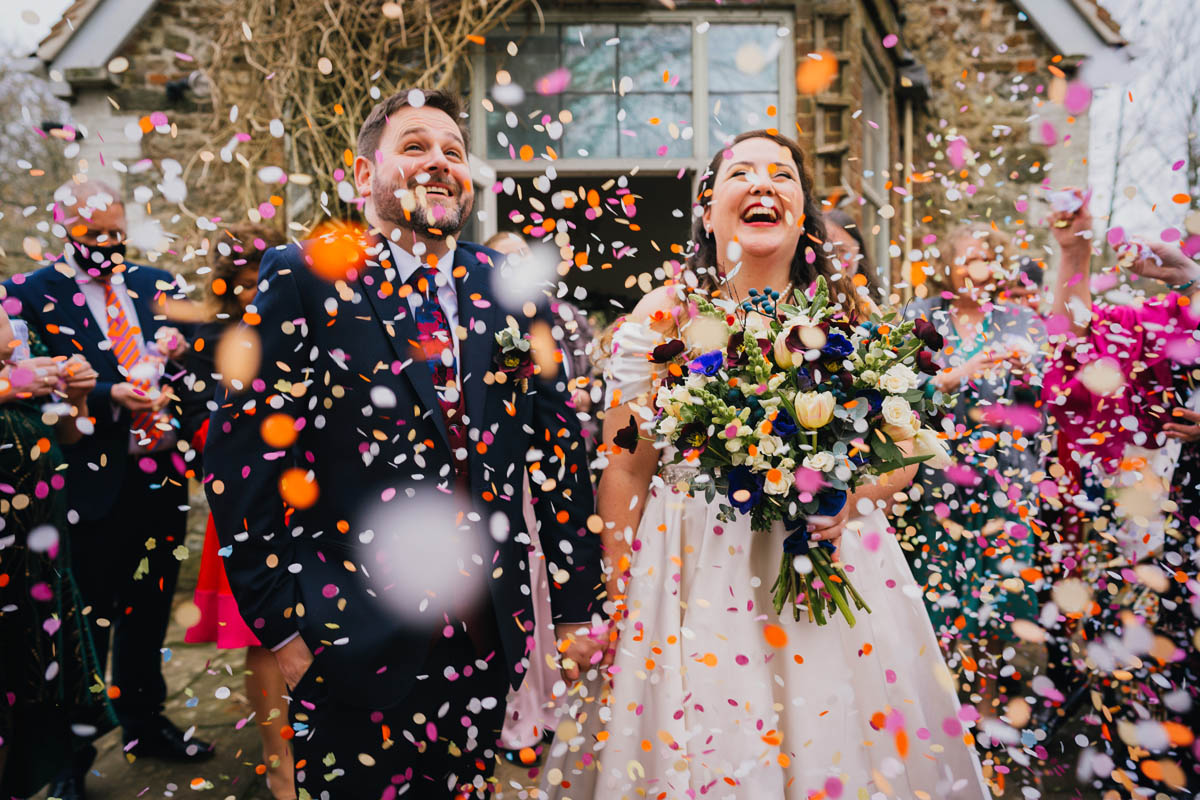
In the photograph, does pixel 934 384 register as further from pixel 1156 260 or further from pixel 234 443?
pixel 234 443

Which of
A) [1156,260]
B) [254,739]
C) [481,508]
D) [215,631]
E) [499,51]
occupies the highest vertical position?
[499,51]

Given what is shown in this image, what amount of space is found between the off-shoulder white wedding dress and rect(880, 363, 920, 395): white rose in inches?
19.0

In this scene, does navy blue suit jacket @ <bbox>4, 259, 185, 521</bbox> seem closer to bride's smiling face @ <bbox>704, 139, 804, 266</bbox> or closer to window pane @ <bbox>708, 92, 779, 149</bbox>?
bride's smiling face @ <bbox>704, 139, 804, 266</bbox>

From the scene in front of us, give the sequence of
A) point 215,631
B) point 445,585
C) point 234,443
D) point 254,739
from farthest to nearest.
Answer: point 254,739 → point 215,631 → point 445,585 → point 234,443

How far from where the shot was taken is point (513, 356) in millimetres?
2072

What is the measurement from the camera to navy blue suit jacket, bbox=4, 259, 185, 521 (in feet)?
10.1

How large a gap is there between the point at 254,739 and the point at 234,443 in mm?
2280

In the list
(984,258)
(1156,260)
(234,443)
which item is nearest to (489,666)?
(234,443)

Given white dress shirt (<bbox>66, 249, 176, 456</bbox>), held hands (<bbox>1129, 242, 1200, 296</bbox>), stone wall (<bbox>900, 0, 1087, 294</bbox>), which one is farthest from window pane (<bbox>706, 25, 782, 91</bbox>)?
white dress shirt (<bbox>66, 249, 176, 456</bbox>)

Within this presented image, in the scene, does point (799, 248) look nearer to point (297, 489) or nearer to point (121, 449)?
point (297, 489)

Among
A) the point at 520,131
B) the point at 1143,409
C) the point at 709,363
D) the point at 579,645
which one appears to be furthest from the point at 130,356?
the point at 1143,409

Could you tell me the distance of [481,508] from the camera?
2.02m

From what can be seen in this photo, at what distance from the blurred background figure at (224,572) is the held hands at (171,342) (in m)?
0.05

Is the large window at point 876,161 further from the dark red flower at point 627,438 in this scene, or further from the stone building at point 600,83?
the dark red flower at point 627,438
